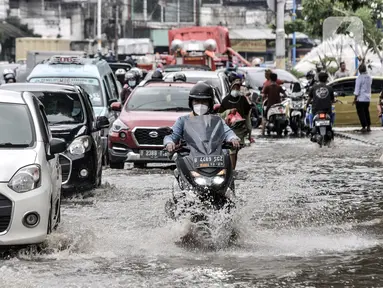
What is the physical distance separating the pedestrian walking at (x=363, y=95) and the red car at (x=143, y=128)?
29.6ft

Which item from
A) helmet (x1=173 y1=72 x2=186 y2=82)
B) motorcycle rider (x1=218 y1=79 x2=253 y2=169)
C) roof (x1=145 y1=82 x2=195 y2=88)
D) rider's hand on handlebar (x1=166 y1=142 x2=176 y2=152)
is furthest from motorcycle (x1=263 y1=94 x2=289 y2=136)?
rider's hand on handlebar (x1=166 y1=142 x2=176 y2=152)

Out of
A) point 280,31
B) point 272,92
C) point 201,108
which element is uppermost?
point 280,31

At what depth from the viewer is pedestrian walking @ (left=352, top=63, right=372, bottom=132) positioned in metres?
26.7

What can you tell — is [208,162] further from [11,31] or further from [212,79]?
[11,31]

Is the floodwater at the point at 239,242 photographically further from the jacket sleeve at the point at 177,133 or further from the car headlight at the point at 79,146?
the jacket sleeve at the point at 177,133

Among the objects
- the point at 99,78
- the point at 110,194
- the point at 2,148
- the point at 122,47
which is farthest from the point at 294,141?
the point at 122,47

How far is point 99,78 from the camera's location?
1981 cm

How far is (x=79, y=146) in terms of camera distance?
13.7 meters

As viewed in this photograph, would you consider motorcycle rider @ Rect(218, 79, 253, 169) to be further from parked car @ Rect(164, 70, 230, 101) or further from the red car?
A: parked car @ Rect(164, 70, 230, 101)

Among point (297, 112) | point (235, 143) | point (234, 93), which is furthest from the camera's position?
point (297, 112)

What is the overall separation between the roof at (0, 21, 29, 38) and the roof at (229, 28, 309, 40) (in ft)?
51.8

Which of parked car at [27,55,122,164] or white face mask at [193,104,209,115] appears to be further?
parked car at [27,55,122,164]

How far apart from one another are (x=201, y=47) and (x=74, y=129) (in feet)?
83.5

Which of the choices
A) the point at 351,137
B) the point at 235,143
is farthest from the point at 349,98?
the point at 235,143
